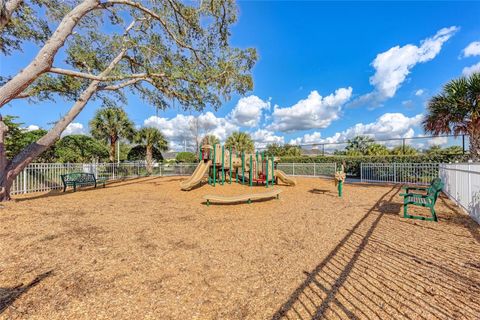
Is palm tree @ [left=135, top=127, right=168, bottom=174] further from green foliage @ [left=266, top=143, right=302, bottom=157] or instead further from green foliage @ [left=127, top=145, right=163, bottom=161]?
green foliage @ [left=266, top=143, right=302, bottom=157]

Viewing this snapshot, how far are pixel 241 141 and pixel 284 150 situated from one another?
210 inches

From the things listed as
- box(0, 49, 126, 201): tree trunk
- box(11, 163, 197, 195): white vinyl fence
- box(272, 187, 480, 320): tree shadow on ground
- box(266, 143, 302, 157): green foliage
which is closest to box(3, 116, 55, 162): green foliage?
box(11, 163, 197, 195): white vinyl fence

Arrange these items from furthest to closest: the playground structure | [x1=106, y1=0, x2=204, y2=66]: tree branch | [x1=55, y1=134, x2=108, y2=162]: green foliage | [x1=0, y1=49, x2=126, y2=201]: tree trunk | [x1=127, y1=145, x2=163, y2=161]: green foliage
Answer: [x1=127, y1=145, x2=163, y2=161]: green foliage → [x1=55, y1=134, x2=108, y2=162]: green foliage → the playground structure → [x1=106, y1=0, x2=204, y2=66]: tree branch → [x1=0, y1=49, x2=126, y2=201]: tree trunk

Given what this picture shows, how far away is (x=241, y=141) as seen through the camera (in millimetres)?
26906

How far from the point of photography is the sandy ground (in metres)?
2.20

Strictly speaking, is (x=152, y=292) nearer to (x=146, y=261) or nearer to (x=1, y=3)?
(x=146, y=261)

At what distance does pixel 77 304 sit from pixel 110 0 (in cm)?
957

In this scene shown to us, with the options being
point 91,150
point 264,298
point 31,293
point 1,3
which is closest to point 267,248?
point 264,298

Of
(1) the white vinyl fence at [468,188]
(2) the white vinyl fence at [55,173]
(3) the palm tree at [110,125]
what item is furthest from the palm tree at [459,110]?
(3) the palm tree at [110,125]

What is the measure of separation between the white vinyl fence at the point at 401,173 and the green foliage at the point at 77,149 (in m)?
21.5

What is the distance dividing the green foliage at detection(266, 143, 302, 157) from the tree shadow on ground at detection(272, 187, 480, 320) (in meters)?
20.8

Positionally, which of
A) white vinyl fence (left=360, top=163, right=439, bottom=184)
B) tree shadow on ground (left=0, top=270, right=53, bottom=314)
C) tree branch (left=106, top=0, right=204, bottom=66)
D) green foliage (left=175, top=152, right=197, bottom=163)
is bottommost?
tree shadow on ground (left=0, top=270, right=53, bottom=314)

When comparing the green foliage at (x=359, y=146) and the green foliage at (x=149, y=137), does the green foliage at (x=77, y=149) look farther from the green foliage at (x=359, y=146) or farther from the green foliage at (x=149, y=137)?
the green foliage at (x=359, y=146)

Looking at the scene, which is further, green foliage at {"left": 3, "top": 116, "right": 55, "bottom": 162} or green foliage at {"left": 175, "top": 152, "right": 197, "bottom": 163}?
green foliage at {"left": 175, "top": 152, "right": 197, "bottom": 163}
